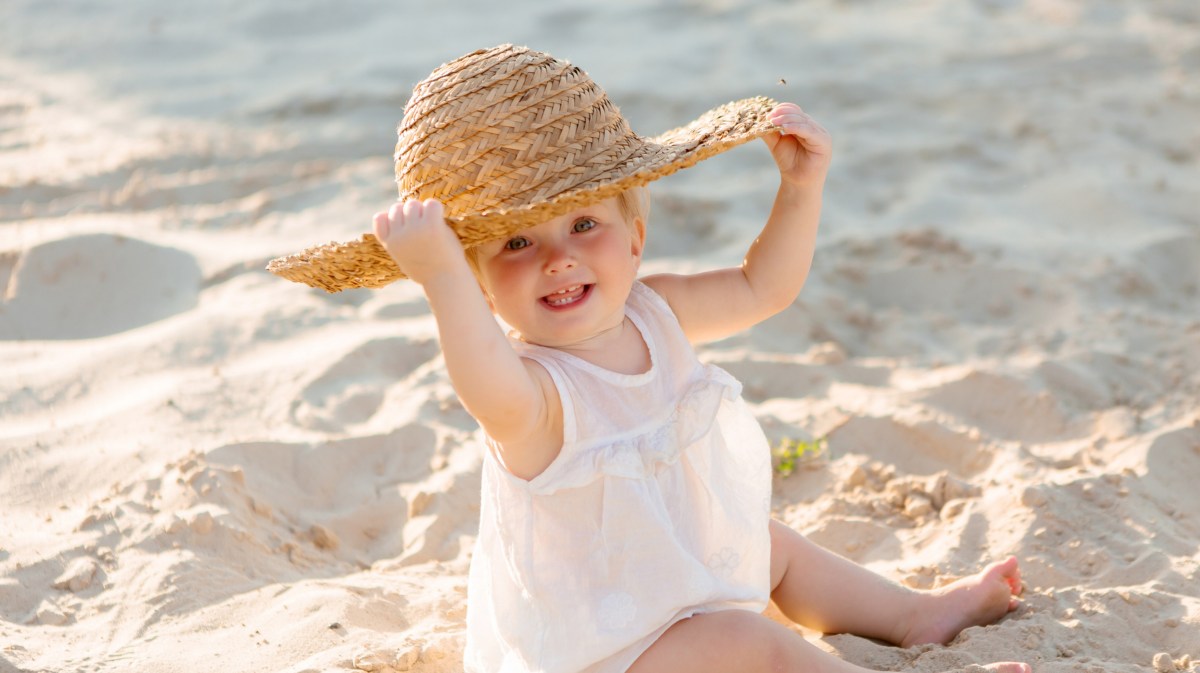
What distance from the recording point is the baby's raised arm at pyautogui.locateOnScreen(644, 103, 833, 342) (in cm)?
256

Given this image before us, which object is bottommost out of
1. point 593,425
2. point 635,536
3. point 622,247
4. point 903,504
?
point 903,504

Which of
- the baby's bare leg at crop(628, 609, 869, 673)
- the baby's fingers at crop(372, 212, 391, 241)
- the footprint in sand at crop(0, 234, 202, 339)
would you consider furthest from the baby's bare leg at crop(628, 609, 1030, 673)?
the footprint in sand at crop(0, 234, 202, 339)

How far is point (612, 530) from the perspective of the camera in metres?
2.32

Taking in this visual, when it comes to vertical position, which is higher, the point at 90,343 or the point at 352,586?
the point at 90,343

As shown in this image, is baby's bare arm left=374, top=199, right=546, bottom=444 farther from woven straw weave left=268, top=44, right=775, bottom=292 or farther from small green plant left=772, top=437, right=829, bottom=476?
small green plant left=772, top=437, right=829, bottom=476

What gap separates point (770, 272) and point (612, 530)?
0.67 metres

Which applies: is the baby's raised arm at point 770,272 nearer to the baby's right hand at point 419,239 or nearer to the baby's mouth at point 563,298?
the baby's mouth at point 563,298

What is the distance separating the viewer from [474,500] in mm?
3266

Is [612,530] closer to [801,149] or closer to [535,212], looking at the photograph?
[535,212]

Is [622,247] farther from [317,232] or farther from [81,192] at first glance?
[81,192]

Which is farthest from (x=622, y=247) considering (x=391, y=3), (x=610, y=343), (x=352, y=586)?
(x=391, y=3)

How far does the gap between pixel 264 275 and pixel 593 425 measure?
241 centimetres

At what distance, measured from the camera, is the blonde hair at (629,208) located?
2309mm

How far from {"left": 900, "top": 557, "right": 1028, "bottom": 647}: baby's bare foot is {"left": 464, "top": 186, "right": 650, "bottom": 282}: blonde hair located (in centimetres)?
103
